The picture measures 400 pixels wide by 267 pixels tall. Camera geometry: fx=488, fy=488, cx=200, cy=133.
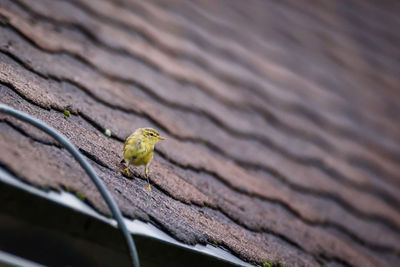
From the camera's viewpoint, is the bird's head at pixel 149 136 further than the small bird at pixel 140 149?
Yes

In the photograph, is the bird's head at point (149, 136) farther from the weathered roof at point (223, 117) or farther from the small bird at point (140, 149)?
the weathered roof at point (223, 117)

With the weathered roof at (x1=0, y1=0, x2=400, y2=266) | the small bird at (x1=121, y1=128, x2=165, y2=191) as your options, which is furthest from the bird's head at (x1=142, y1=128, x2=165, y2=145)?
the weathered roof at (x1=0, y1=0, x2=400, y2=266)

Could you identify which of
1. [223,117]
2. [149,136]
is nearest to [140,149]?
[149,136]

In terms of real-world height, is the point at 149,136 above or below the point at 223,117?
below

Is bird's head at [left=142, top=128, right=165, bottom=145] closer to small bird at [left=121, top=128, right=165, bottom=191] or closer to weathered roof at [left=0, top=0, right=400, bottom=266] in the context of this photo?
small bird at [left=121, top=128, right=165, bottom=191]

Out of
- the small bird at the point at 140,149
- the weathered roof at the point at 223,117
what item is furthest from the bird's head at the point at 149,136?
the weathered roof at the point at 223,117

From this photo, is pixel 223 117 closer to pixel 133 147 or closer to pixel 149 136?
pixel 149 136
